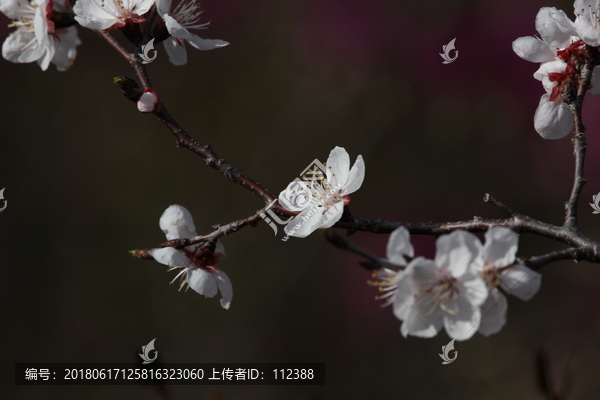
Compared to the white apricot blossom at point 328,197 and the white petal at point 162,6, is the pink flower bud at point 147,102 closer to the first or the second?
the white petal at point 162,6

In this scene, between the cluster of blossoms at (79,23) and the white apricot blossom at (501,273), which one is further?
the cluster of blossoms at (79,23)

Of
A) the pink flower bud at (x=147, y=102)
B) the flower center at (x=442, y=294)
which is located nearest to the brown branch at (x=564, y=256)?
the flower center at (x=442, y=294)

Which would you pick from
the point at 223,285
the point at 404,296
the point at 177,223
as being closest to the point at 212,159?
the point at 177,223

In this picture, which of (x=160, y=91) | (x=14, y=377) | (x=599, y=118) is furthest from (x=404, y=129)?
(x=14, y=377)

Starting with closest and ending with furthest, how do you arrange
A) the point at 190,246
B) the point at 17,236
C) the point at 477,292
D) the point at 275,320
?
the point at 477,292 → the point at 190,246 → the point at 275,320 → the point at 17,236

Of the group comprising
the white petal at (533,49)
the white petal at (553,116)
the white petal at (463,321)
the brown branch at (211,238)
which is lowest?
the white petal at (463,321)

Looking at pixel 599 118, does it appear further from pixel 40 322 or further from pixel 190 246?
pixel 40 322
